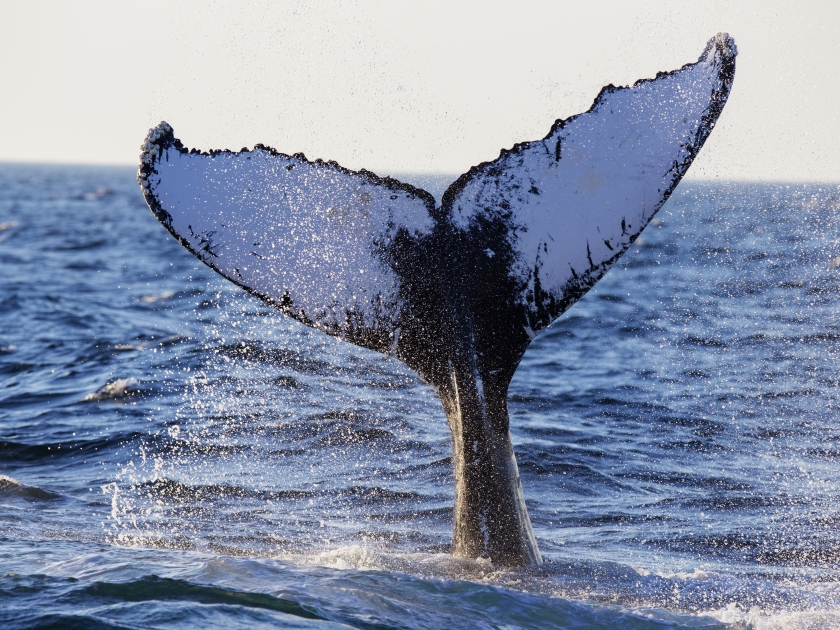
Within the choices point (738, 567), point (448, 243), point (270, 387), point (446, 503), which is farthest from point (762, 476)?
point (270, 387)

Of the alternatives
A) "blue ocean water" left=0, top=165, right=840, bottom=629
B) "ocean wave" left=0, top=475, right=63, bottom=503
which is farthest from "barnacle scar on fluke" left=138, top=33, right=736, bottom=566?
"ocean wave" left=0, top=475, right=63, bottom=503

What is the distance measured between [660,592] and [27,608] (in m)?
2.97

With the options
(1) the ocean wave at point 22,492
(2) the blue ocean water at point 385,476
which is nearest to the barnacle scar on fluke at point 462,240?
(2) the blue ocean water at point 385,476

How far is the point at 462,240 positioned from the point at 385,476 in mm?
2991

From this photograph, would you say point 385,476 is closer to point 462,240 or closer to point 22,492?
point 22,492

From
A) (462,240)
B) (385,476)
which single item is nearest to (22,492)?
(385,476)

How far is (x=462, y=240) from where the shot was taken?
470 centimetres

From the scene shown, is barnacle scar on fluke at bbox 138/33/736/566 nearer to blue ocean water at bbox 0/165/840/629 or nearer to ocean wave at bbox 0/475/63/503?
blue ocean water at bbox 0/165/840/629

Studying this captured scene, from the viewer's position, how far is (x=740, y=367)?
36.0 ft

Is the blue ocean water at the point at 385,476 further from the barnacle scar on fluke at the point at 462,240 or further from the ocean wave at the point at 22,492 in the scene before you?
the barnacle scar on fluke at the point at 462,240

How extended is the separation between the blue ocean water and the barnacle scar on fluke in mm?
772

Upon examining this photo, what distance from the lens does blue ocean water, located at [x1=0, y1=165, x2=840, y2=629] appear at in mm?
4465

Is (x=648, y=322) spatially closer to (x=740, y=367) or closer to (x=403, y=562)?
(x=740, y=367)

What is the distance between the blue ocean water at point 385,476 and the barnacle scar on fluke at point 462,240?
0.77m
